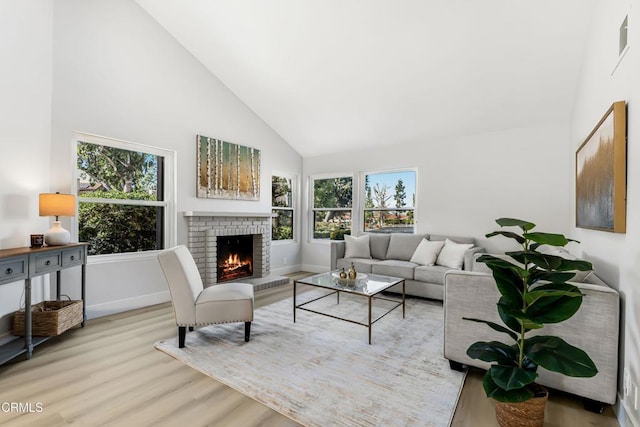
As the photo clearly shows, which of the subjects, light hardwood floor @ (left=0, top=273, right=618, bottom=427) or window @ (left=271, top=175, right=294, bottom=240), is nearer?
light hardwood floor @ (left=0, top=273, right=618, bottom=427)

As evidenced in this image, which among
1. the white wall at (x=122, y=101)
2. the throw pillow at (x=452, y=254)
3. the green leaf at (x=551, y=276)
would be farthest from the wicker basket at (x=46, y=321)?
the throw pillow at (x=452, y=254)

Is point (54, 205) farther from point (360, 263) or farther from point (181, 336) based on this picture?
point (360, 263)

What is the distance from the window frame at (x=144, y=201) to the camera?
3.32 metres

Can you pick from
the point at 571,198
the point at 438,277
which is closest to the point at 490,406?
the point at 438,277

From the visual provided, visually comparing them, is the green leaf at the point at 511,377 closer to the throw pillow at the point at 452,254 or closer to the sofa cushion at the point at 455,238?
the throw pillow at the point at 452,254

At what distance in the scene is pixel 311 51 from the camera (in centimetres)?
377

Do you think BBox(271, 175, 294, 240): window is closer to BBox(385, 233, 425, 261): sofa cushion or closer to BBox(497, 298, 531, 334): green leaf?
BBox(385, 233, 425, 261): sofa cushion

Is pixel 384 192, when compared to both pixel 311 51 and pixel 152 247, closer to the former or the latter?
pixel 311 51

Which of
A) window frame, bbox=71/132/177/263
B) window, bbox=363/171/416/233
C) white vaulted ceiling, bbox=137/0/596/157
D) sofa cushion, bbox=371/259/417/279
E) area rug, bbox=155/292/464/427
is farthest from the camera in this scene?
window, bbox=363/171/416/233

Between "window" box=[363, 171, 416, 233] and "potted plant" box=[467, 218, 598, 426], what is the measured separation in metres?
3.48

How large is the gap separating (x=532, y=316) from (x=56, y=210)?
3722mm

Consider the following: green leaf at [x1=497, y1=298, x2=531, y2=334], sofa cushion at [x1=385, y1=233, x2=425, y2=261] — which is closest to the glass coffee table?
green leaf at [x1=497, y1=298, x2=531, y2=334]

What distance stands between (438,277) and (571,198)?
1855mm

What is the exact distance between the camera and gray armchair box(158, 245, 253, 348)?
104 inches
